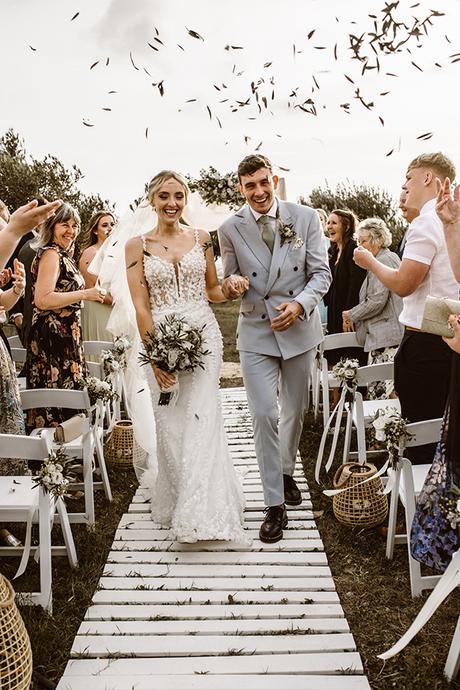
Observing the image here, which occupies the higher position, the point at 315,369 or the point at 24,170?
the point at 24,170

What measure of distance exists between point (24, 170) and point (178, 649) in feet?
51.1

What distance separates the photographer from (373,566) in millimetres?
4039

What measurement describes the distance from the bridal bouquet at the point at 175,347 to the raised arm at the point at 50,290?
1.19 m

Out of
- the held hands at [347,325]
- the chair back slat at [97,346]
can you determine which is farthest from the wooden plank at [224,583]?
the held hands at [347,325]

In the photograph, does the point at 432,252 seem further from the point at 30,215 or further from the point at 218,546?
the point at 218,546

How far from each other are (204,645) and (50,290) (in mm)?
3156

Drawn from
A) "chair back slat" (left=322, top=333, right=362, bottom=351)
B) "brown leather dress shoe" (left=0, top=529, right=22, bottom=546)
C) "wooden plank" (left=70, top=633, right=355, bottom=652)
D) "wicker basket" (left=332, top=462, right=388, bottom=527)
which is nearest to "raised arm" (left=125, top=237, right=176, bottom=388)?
"brown leather dress shoe" (left=0, top=529, right=22, bottom=546)

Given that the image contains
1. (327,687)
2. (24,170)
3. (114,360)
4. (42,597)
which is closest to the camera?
(327,687)

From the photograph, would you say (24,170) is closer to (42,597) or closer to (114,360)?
(114,360)

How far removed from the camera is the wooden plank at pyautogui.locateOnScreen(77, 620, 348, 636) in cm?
336

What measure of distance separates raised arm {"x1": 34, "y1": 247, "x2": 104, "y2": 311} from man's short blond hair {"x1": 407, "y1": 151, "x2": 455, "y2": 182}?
2.92 m

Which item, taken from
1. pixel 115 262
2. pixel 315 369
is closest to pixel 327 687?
pixel 115 262

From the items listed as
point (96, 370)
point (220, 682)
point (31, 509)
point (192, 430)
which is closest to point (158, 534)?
point (192, 430)

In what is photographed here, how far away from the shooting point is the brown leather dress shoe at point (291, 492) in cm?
511
